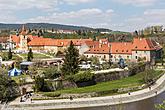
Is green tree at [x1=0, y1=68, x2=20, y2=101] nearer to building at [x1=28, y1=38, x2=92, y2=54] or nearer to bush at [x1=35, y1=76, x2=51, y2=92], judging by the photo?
bush at [x1=35, y1=76, x2=51, y2=92]

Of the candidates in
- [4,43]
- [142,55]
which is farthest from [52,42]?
[142,55]

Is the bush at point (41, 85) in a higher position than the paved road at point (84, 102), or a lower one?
higher

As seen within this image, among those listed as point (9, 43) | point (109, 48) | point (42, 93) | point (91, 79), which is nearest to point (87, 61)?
point (109, 48)

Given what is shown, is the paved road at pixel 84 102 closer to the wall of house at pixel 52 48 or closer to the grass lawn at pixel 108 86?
the grass lawn at pixel 108 86

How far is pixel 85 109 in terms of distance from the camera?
35750mm

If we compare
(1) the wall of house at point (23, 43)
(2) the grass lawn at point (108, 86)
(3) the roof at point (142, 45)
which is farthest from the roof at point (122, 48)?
(1) the wall of house at point (23, 43)

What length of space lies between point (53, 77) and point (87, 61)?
2153cm

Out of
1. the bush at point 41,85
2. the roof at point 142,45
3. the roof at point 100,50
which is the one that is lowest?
the bush at point 41,85

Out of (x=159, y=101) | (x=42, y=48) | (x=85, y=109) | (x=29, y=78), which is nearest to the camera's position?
(x=85, y=109)

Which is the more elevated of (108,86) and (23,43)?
(23,43)

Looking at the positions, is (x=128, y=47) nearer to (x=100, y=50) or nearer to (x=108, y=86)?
(x=100, y=50)

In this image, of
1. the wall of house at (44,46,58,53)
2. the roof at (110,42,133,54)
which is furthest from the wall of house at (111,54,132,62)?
the wall of house at (44,46,58,53)

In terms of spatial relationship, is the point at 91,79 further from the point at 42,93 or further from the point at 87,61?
the point at 87,61

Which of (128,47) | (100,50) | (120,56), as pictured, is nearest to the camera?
(120,56)
